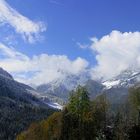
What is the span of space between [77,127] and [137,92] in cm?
2415

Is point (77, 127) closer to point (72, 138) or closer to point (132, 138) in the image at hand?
point (72, 138)

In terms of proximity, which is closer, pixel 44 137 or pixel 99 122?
pixel 99 122

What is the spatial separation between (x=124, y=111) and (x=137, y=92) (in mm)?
17551

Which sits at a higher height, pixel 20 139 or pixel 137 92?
pixel 137 92

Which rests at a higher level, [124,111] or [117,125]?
[124,111]

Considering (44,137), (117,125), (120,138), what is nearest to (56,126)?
(44,137)

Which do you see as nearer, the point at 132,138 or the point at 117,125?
the point at 132,138

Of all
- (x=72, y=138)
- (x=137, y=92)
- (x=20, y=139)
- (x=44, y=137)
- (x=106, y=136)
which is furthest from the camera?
(x=20, y=139)

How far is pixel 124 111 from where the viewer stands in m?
162

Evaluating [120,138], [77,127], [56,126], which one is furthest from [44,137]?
[120,138]

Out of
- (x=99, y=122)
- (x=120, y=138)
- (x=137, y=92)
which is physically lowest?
(x=120, y=138)

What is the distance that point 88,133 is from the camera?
5389 inches

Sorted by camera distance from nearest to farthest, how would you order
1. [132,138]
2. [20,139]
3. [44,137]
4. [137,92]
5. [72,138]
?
[132,138], [72,138], [137,92], [44,137], [20,139]

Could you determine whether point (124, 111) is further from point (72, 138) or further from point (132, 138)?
point (132, 138)
